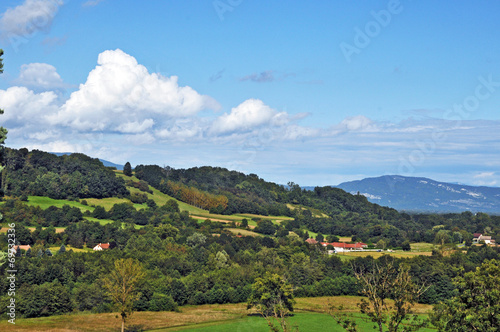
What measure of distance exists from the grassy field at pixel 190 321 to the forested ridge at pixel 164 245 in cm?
317

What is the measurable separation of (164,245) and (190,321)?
143 feet

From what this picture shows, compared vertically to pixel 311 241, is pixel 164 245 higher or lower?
higher

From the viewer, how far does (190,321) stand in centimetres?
6538

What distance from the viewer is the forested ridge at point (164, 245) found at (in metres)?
74.4

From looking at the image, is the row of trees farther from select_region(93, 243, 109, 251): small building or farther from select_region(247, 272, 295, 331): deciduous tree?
select_region(247, 272, 295, 331): deciduous tree

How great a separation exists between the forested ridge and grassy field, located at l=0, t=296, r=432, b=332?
3.17 m

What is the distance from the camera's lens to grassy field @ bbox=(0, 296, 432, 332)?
56625mm

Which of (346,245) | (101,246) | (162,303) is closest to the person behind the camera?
(162,303)

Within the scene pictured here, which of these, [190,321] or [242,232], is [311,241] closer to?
[242,232]

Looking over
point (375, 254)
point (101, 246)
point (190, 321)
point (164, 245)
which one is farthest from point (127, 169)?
point (190, 321)

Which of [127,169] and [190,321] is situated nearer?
[190,321]

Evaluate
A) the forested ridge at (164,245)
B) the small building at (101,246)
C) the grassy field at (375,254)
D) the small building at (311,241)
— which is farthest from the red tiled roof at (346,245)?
the small building at (101,246)

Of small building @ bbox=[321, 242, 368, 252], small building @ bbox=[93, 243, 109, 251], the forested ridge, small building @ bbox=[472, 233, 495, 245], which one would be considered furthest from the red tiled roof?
small building @ bbox=[93, 243, 109, 251]

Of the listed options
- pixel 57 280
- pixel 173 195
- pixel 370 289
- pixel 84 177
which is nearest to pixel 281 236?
pixel 173 195
